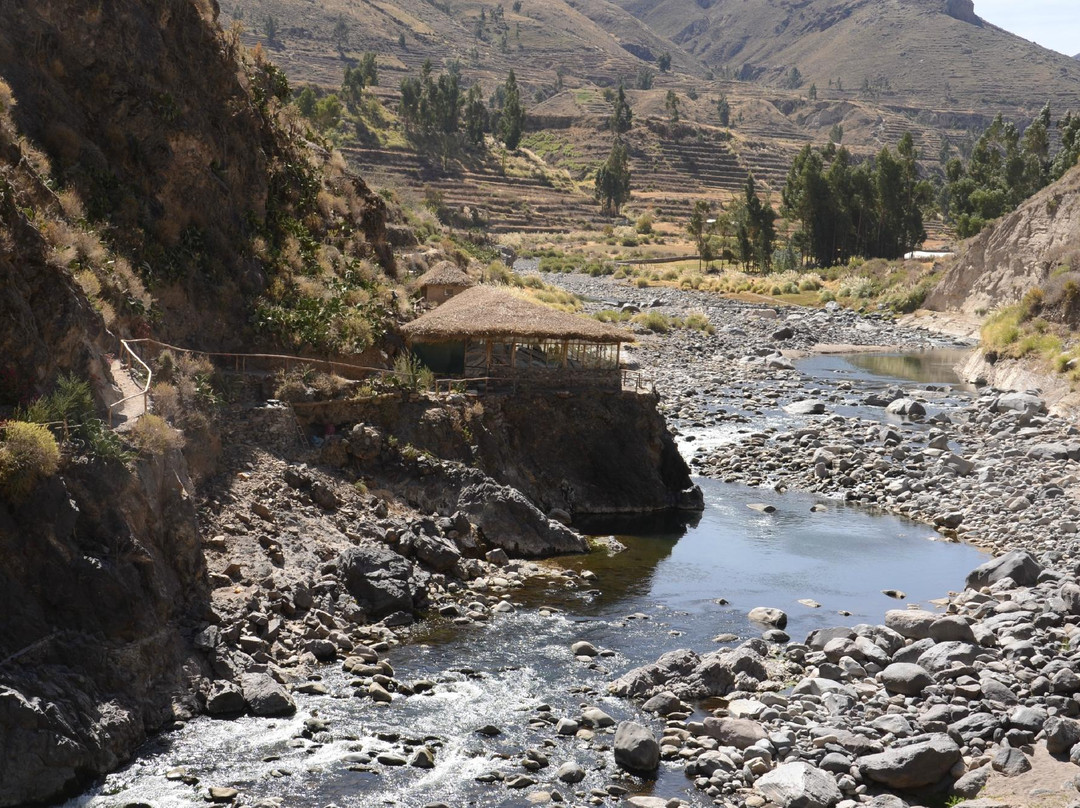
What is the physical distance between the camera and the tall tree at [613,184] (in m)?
140

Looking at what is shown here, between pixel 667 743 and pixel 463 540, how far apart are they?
29.2ft

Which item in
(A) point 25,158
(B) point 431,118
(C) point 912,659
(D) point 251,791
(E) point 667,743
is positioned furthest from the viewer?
(B) point 431,118

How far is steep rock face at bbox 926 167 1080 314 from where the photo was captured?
2594 inches

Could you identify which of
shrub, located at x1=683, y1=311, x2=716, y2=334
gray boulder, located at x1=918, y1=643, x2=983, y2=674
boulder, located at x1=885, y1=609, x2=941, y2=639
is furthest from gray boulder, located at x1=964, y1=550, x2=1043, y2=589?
shrub, located at x1=683, y1=311, x2=716, y2=334

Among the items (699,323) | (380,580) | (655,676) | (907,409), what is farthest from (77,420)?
(699,323)

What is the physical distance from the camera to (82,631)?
1533 cm

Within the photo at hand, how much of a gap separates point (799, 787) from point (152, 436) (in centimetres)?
1097

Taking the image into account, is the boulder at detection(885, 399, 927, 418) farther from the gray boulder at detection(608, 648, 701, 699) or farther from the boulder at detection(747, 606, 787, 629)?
the gray boulder at detection(608, 648, 701, 699)

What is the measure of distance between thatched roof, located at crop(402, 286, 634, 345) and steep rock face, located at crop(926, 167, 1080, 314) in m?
40.9

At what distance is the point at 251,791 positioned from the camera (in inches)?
565

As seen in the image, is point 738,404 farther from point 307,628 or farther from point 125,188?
point 307,628

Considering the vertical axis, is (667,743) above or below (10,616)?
below

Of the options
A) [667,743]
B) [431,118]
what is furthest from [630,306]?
[431,118]

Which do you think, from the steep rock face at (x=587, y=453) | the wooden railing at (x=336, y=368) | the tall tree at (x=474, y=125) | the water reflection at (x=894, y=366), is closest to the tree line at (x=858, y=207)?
the water reflection at (x=894, y=366)
